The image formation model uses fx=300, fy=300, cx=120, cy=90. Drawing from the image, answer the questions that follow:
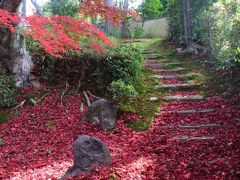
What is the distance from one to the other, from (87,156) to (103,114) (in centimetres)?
228

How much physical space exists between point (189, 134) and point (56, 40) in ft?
12.1

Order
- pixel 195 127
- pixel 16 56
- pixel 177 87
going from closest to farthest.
Result: pixel 195 127, pixel 16 56, pixel 177 87

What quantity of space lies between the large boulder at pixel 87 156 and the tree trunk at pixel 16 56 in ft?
14.6

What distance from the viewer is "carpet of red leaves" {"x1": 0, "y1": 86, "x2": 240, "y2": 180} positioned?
160 inches

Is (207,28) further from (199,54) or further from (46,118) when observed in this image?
(46,118)

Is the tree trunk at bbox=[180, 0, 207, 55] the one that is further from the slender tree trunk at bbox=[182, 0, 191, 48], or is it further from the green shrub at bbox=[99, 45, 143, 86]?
the green shrub at bbox=[99, 45, 143, 86]

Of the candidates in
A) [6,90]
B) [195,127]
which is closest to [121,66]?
[195,127]

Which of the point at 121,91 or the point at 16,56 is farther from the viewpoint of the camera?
the point at 16,56

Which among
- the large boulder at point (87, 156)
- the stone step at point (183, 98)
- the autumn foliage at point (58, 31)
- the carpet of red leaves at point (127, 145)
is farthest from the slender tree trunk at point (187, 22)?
the large boulder at point (87, 156)

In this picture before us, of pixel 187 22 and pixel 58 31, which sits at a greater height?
pixel 187 22

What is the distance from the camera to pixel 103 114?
643 cm

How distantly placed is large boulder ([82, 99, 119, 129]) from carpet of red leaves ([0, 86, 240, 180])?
14 cm

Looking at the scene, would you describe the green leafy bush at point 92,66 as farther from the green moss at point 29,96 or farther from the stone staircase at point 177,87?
A: the stone staircase at point 177,87

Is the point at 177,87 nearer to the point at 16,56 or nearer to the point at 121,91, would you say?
the point at 121,91
